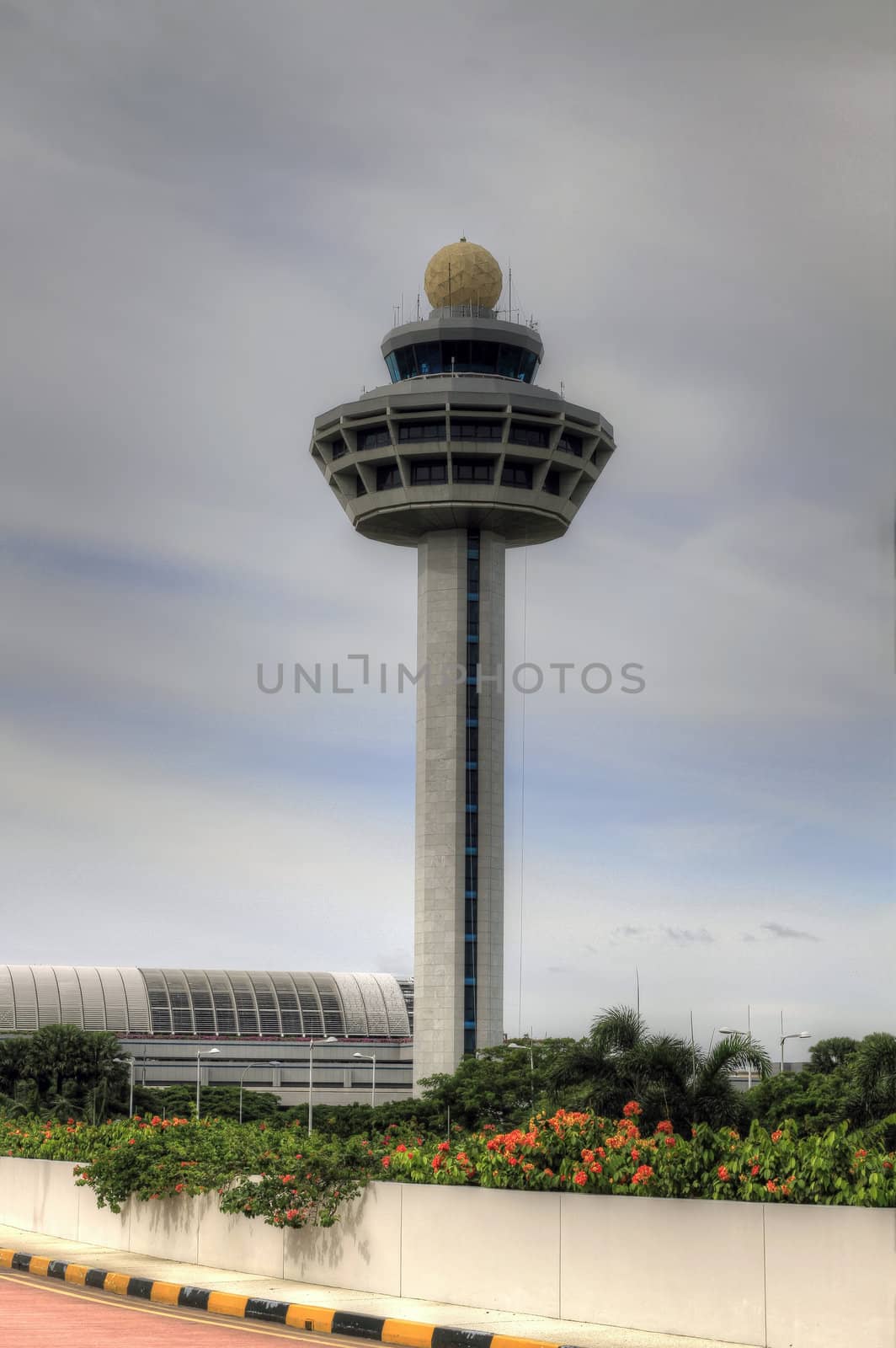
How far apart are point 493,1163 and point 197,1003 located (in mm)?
137552

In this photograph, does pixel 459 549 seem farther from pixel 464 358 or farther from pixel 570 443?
pixel 464 358

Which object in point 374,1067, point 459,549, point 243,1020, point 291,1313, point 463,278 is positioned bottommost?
point 291,1313

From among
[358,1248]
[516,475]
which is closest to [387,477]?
[516,475]

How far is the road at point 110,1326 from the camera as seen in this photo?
1717cm

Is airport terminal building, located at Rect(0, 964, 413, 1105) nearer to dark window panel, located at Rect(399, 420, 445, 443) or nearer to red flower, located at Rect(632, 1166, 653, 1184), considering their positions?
dark window panel, located at Rect(399, 420, 445, 443)

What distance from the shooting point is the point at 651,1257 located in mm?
17828

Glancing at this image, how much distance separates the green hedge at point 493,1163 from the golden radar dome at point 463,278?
87.4 meters

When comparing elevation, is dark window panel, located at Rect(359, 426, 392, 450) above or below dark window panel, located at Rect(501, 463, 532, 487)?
above

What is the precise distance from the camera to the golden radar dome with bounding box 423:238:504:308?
4392 inches

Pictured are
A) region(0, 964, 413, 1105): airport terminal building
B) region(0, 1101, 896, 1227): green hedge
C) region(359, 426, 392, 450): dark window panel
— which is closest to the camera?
region(0, 1101, 896, 1227): green hedge

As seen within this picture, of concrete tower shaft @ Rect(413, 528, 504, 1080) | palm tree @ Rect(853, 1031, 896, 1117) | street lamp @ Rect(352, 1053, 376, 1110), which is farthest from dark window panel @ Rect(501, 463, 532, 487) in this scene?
palm tree @ Rect(853, 1031, 896, 1117)

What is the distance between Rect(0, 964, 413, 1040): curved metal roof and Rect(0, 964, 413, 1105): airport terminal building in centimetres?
11

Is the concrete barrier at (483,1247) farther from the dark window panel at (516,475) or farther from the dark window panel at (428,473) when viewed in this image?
the dark window panel at (516,475)

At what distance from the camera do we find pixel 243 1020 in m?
154
